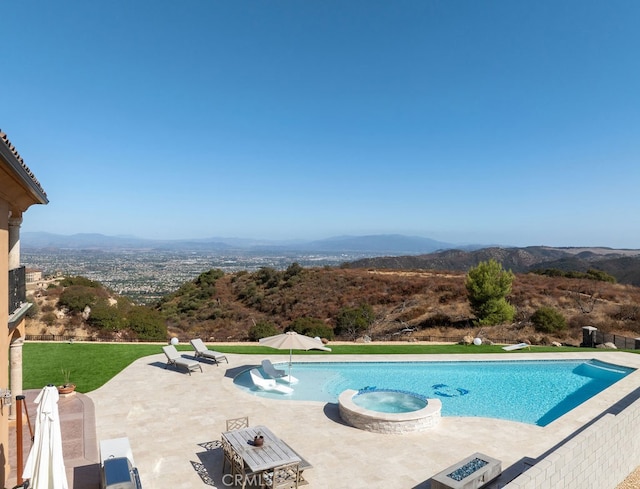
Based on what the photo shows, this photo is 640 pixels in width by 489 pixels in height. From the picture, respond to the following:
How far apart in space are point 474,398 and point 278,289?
90.9 ft

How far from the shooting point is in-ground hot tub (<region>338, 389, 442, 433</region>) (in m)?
9.95

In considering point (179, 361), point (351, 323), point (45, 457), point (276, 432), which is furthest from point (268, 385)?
point (351, 323)

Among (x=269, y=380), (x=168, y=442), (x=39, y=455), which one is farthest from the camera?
(x=269, y=380)

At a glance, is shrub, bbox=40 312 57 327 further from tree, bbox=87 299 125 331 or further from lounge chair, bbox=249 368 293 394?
lounge chair, bbox=249 368 293 394

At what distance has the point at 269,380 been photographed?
13.3 metres

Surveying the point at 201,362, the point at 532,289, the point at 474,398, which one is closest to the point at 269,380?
the point at 201,362

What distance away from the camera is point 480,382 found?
1520 cm

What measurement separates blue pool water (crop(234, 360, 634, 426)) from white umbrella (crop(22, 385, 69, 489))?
7.22 m

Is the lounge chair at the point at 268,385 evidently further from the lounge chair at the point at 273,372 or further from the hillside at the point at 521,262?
the hillside at the point at 521,262

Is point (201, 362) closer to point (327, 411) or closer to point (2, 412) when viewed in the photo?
point (327, 411)

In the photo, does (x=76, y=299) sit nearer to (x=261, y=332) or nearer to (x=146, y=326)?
(x=146, y=326)

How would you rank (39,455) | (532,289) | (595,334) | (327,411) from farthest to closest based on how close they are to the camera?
(532,289)
(595,334)
(327,411)
(39,455)

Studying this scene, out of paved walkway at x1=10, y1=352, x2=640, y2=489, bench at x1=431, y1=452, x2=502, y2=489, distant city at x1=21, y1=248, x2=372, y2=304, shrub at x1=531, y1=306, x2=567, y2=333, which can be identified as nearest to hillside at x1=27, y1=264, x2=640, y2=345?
shrub at x1=531, y1=306, x2=567, y2=333

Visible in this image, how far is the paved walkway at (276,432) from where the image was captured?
7875 millimetres
